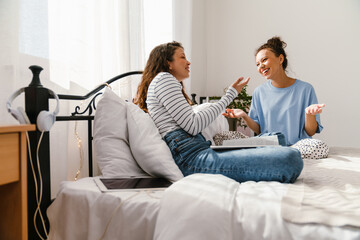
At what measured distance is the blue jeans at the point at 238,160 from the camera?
3.24 ft

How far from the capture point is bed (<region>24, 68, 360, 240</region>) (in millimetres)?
680

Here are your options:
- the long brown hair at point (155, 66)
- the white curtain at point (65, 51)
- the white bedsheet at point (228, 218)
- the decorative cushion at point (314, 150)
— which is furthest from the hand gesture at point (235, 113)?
the white bedsheet at point (228, 218)

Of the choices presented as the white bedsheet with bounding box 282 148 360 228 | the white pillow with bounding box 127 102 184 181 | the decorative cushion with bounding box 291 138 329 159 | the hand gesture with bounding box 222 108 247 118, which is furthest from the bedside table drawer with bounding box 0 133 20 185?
the decorative cushion with bounding box 291 138 329 159

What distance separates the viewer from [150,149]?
1130 millimetres

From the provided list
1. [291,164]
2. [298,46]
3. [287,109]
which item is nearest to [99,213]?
[291,164]

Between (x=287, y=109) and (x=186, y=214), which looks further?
(x=287, y=109)

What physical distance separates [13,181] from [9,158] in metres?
0.07

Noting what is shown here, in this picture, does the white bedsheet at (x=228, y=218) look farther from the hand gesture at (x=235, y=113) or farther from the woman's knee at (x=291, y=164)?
the hand gesture at (x=235, y=113)

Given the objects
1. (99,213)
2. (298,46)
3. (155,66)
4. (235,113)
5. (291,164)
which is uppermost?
(298,46)

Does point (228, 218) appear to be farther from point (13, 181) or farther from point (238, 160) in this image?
point (13, 181)

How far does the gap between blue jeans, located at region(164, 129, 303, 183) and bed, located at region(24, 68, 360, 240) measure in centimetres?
5

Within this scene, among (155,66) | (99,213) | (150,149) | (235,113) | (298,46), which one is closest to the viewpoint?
(99,213)

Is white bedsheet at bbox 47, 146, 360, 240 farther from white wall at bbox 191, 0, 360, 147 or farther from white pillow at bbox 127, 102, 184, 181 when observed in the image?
white wall at bbox 191, 0, 360, 147

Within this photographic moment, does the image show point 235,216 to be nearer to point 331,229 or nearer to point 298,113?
point 331,229
